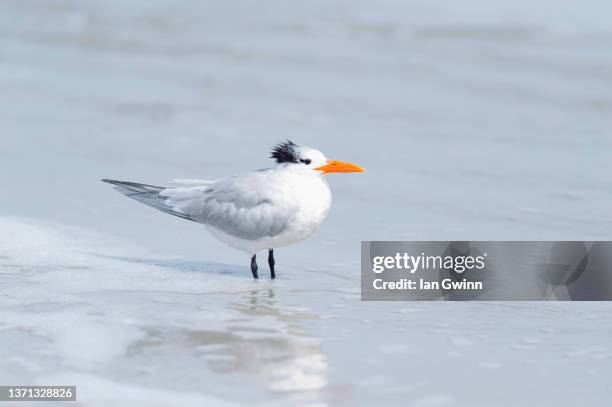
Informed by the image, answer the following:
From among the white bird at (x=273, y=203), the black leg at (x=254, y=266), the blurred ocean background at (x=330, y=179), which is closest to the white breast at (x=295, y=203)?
the white bird at (x=273, y=203)

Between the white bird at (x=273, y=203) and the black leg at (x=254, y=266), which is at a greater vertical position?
the white bird at (x=273, y=203)

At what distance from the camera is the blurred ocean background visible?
4.71m

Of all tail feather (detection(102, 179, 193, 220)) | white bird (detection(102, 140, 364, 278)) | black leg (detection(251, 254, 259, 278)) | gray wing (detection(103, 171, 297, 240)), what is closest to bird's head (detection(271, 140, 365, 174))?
white bird (detection(102, 140, 364, 278))

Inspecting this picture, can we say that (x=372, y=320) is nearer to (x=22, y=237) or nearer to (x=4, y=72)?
(x=22, y=237)

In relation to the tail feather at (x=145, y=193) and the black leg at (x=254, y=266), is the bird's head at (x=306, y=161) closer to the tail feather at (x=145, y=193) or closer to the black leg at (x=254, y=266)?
the black leg at (x=254, y=266)

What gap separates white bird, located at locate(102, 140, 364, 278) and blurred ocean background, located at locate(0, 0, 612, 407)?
0.89 ft

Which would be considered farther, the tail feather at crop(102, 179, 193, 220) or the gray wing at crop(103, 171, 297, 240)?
the tail feather at crop(102, 179, 193, 220)

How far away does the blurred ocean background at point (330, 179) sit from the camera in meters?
4.71

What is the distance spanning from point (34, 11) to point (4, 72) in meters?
4.61

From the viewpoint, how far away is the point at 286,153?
6.11 metres

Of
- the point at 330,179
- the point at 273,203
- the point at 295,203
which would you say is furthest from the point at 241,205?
the point at 330,179

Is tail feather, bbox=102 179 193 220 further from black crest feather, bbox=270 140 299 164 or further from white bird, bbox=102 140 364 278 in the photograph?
black crest feather, bbox=270 140 299 164

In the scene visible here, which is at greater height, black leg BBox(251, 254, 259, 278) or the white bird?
the white bird

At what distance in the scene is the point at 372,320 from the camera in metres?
5.48
